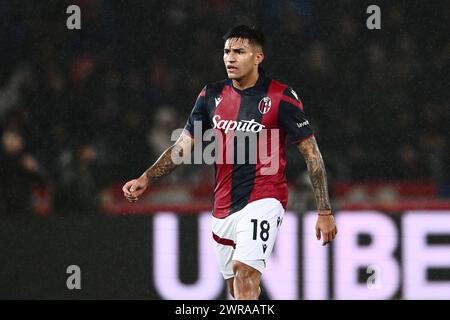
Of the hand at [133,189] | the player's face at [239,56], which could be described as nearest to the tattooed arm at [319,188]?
the player's face at [239,56]

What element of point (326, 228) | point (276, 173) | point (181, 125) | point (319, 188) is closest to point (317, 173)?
point (319, 188)

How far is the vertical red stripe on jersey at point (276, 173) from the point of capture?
21.7 feet

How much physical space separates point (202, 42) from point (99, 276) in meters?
2.11

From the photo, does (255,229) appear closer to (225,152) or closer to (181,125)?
(225,152)

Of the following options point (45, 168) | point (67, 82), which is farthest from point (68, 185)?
point (67, 82)

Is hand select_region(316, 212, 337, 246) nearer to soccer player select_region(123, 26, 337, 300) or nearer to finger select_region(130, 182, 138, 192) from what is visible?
soccer player select_region(123, 26, 337, 300)

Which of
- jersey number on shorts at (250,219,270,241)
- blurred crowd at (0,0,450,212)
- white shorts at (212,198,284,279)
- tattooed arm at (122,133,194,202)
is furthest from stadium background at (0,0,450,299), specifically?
jersey number on shorts at (250,219,270,241)

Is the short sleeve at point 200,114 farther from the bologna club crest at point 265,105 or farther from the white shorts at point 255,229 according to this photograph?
the white shorts at point 255,229

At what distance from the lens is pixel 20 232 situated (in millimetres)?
8797

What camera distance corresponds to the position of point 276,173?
21.8 feet

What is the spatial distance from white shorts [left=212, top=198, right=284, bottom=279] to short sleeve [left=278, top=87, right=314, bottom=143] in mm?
407

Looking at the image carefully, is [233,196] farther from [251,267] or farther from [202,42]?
[202,42]

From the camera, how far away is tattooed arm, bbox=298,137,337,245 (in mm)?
6523

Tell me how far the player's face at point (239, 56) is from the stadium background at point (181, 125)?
224cm
